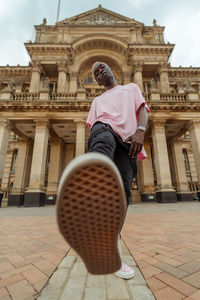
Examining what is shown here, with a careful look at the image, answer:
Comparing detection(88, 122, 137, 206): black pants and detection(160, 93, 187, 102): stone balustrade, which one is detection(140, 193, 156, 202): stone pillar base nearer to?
detection(160, 93, 187, 102): stone balustrade

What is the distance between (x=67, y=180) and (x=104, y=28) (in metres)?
22.4

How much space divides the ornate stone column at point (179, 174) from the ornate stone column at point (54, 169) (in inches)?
418

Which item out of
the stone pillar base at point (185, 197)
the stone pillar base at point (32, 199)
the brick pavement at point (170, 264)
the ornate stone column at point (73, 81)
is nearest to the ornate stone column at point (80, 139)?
the stone pillar base at point (32, 199)

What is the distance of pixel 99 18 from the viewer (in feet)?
64.7

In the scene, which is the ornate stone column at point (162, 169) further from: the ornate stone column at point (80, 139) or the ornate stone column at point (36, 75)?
the ornate stone column at point (36, 75)

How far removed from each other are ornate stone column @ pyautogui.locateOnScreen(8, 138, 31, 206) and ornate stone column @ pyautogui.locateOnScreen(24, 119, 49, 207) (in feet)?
10.3

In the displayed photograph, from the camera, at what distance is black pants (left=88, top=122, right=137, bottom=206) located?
1.27m

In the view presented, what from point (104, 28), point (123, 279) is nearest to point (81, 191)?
point (123, 279)

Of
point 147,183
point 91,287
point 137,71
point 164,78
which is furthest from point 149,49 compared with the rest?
point 91,287

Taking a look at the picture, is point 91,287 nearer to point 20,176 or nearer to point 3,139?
point 3,139


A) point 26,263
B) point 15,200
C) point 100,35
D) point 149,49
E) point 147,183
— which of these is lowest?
point 26,263

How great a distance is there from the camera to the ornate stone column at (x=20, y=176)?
12.2 metres

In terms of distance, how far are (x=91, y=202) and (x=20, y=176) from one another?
14.2 metres

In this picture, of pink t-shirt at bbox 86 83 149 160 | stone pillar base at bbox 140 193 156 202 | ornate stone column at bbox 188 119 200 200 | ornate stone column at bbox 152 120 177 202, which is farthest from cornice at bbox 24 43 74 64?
pink t-shirt at bbox 86 83 149 160
